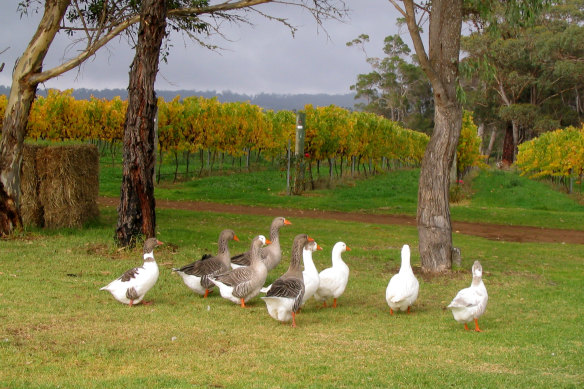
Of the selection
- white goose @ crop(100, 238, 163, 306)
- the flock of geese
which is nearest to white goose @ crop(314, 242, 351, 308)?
the flock of geese

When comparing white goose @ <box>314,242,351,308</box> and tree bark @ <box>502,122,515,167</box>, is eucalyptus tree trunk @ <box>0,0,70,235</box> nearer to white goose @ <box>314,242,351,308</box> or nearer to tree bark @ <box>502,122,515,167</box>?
white goose @ <box>314,242,351,308</box>

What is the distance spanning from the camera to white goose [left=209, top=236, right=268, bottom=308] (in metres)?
9.29

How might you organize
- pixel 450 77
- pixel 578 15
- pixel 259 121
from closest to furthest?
pixel 450 77 → pixel 259 121 → pixel 578 15

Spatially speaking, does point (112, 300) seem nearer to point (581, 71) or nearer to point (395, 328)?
point (395, 328)

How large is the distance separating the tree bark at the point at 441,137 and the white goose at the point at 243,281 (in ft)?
15.4

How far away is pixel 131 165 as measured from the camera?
44.1 feet

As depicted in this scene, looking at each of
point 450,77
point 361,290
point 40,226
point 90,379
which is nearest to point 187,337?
point 90,379

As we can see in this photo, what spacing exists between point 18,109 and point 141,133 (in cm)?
345

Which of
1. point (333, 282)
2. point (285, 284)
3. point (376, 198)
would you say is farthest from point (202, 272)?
point (376, 198)

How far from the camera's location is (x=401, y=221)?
22.3 metres

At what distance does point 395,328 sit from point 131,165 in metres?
6.99

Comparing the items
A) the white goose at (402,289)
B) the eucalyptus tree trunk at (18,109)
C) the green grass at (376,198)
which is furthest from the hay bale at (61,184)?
the green grass at (376,198)

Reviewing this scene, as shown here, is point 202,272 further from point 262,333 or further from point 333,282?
point 262,333

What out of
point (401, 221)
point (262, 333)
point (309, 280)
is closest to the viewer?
point (262, 333)
